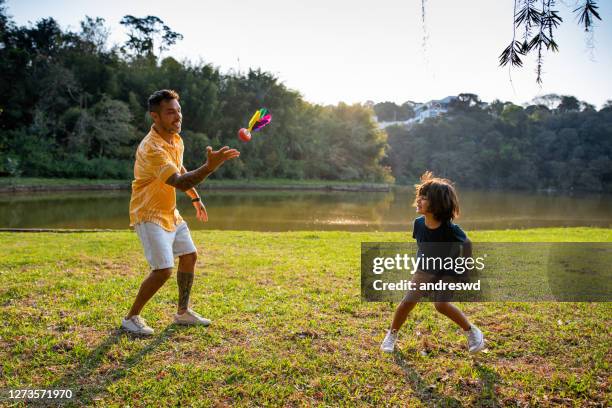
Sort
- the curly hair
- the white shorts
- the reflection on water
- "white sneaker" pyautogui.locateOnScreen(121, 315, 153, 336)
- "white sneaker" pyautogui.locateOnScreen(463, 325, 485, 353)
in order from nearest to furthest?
the curly hair
"white sneaker" pyautogui.locateOnScreen(463, 325, 485, 353)
the white shorts
"white sneaker" pyautogui.locateOnScreen(121, 315, 153, 336)
the reflection on water

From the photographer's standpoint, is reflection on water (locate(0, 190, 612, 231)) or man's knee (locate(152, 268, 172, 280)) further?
reflection on water (locate(0, 190, 612, 231))

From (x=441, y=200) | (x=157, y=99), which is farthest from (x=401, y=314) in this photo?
(x=157, y=99)

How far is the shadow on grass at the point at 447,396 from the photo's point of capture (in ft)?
7.66

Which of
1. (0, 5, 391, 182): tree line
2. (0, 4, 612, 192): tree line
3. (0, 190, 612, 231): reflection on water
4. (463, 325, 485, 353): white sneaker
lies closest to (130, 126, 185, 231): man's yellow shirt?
(463, 325, 485, 353): white sneaker

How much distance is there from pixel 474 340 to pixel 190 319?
2152 mm

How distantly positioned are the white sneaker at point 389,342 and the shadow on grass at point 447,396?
0.12m

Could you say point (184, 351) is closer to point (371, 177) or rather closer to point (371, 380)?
point (371, 380)

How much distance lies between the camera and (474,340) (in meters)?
2.88

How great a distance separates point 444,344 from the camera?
3.06 meters

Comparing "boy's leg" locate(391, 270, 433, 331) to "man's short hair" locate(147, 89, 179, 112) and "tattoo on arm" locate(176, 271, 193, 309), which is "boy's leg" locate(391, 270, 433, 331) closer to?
"tattoo on arm" locate(176, 271, 193, 309)

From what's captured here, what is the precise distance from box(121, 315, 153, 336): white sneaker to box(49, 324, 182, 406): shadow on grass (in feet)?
0.14

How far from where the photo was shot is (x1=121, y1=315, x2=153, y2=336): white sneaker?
3.13 metres

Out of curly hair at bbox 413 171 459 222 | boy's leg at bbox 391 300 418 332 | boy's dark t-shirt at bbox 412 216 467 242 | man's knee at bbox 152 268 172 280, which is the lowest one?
boy's leg at bbox 391 300 418 332

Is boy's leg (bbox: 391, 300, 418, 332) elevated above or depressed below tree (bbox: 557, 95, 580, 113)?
below
